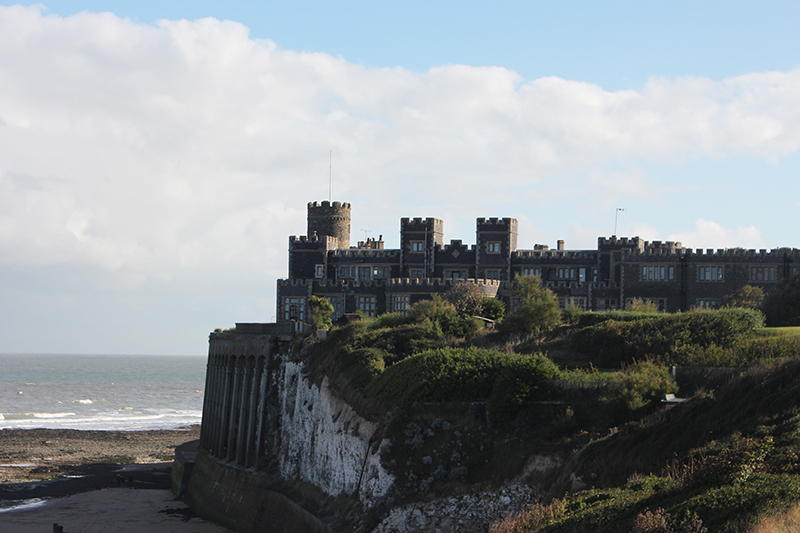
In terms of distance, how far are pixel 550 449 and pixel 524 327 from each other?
16.9 meters

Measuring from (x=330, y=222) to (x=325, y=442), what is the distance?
40309mm

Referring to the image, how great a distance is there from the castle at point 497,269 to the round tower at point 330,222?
88mm

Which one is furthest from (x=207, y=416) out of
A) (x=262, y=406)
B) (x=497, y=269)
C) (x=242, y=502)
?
(x=497, y=269)

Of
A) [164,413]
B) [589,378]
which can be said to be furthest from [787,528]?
[164,413]

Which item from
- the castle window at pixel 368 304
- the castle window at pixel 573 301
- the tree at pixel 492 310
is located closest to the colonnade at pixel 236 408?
the castle window at pixel 368 304

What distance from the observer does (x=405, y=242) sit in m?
70.8

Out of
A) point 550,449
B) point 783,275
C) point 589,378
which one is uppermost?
point 783,275

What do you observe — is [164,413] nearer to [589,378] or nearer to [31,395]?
[31,395]

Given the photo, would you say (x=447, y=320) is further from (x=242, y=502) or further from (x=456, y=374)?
(x=242, y=502)

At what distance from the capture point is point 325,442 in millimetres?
36625

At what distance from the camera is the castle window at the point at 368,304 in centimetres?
6775

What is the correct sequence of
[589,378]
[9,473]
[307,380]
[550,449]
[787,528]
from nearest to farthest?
1. [787,528]
2. [550,449]
3. [589,378]
4. [307,380]
5. [9,473]

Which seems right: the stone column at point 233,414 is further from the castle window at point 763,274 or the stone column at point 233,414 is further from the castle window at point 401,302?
the castle window at point 763,274

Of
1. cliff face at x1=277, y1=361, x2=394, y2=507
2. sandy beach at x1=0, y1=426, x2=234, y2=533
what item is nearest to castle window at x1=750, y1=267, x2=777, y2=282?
cliff face at x1=277, y1=361, x2=394, y2=507
